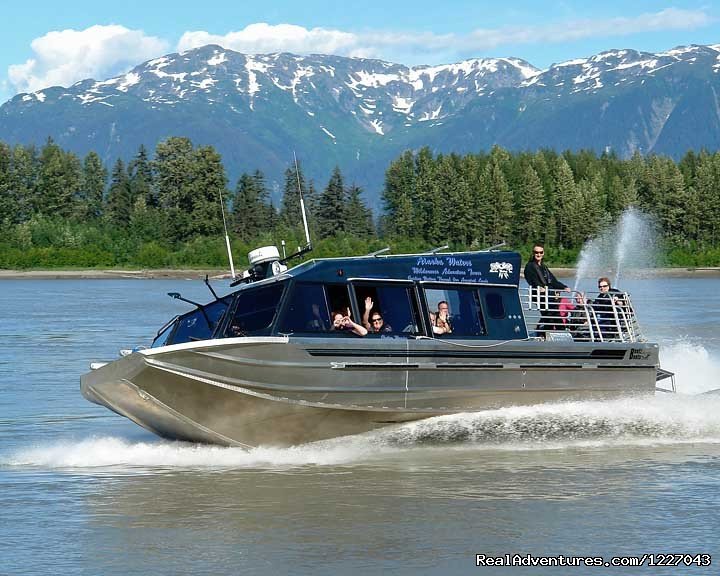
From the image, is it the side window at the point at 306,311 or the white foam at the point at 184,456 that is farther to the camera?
the white foam at the point at 184,456

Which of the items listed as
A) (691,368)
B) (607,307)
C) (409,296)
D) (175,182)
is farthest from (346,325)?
(175,182)

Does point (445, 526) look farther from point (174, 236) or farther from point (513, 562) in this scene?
point (174, 236)

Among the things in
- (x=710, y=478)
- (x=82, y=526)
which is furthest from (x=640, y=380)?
(x=82, y=526)

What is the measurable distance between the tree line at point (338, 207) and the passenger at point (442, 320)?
276 feet

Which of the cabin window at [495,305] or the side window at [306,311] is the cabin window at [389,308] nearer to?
the side window at [306,311]

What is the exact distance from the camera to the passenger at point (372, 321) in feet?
47.2

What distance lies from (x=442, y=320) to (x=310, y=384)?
1.99m

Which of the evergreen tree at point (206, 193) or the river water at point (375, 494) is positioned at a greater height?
the evergreen tree at point (206, 193)

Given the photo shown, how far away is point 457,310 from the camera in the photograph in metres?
15.1

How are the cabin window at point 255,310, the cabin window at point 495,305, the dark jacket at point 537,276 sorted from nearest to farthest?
the cabin window at point 255,310 < the cabin window at point 495,305 < the dark jacket at point 537,276

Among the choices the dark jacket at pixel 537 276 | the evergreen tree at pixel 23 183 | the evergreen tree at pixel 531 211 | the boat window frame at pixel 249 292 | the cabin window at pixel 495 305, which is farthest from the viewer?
the evergreen tree at pixel 531 211

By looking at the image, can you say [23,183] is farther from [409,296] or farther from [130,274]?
[409,296]

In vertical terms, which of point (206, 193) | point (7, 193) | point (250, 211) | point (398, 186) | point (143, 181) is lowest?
point (250, 211)

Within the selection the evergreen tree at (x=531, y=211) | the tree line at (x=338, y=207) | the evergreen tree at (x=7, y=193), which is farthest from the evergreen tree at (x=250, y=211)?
the evergreen tree at (x=531, y=211)
